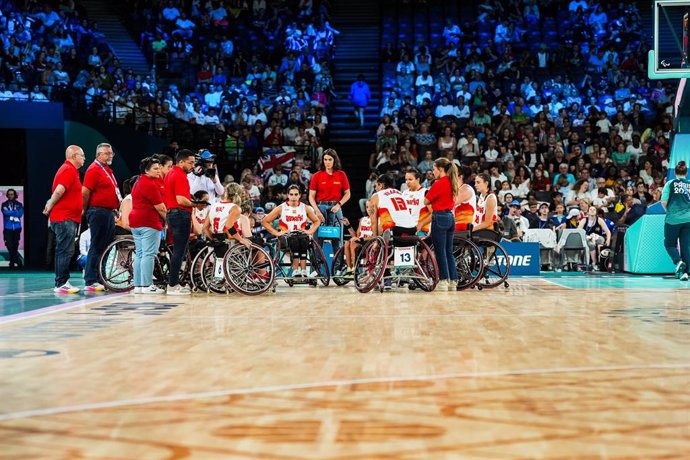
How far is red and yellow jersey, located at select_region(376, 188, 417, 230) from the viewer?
34.3 feet

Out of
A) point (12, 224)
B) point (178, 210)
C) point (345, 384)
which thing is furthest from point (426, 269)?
point (12, 224)

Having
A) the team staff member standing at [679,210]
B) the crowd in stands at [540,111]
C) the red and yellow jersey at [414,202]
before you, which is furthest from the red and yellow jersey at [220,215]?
the crowd in stands at [540,111]

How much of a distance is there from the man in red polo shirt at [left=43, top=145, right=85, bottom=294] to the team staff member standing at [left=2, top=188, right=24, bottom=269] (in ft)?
22.6

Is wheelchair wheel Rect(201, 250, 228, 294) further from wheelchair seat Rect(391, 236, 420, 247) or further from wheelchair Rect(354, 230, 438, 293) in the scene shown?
wheelchair seat Rect(391, 236, 420, 247)

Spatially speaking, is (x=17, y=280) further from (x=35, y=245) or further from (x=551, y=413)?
(x=551, y=413)

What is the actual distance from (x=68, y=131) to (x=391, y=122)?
22.3 ft

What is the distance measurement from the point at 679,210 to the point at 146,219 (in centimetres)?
681

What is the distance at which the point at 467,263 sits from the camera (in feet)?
A: 36.5

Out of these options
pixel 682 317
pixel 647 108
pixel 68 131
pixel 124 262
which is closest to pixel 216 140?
pixel 68 131

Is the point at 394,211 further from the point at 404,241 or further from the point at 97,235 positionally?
the point at 97,235

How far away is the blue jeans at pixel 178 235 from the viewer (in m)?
10.2

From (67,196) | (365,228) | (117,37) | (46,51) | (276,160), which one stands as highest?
(117,37)

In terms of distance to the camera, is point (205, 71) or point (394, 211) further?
point (205, 71)

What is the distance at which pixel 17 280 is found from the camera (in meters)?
13.1
